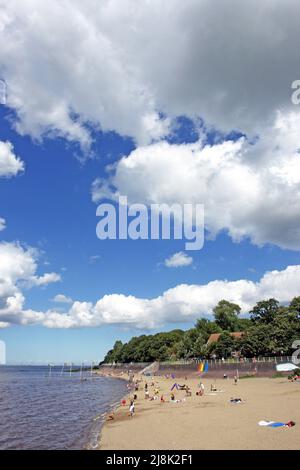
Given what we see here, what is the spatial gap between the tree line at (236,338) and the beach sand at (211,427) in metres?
36.1

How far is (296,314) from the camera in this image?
94.2 meters

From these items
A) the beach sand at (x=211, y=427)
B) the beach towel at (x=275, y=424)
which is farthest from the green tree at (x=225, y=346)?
the beach towel at (x=275, y=424)

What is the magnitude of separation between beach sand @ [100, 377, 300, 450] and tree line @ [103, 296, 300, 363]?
119 feet

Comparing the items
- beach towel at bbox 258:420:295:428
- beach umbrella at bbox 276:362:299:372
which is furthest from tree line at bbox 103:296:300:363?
beach towel at bbox 258:420:295:428

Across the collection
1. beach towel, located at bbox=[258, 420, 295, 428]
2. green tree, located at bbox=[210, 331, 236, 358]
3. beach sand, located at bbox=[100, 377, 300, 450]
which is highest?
green tree, located at bbox=[210, 331, 236, 358]

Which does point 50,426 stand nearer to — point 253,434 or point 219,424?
point 219,424

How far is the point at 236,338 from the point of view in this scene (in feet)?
327

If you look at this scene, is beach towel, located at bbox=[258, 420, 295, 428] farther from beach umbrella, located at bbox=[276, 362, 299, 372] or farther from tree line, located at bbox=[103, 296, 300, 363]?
tree line, located at bbox=[103, 296, 300, 363]

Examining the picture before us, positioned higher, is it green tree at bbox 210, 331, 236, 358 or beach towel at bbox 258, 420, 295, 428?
green tree at bbox 210, 331, 236, 358

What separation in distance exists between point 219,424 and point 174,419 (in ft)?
20.4

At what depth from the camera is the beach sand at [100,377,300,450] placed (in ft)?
78.8

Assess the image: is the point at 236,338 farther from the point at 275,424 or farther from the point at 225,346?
the point at 275,424

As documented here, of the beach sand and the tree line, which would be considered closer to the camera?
the beach sand
